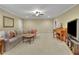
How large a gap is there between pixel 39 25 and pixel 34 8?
0.40 meters

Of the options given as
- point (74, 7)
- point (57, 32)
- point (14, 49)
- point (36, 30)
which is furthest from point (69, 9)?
point (14, 49)

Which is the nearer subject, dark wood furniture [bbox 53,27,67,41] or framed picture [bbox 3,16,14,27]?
framed picture [bbox 3,16,14,27]

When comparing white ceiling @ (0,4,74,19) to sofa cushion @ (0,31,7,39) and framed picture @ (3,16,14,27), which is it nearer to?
framed picture @ (3,16,14,27)

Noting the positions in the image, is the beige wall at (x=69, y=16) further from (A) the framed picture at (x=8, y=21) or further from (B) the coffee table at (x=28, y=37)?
(A) the framed picture at (x=8, y=21)

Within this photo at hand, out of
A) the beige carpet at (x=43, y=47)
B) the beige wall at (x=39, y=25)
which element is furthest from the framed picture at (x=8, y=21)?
the beige carpet at (x=43, y=47)

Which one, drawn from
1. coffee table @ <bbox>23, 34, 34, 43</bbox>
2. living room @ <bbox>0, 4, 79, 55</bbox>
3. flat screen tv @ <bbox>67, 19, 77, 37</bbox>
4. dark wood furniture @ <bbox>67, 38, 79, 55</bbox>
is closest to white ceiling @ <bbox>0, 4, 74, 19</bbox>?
living room @ <bbox>0, 4, 79, 55</bbox>

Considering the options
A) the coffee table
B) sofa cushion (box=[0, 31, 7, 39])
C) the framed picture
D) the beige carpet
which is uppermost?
the framed picture

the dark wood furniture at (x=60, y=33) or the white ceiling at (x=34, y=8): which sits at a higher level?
the white ceiling at (x=34, y=8)

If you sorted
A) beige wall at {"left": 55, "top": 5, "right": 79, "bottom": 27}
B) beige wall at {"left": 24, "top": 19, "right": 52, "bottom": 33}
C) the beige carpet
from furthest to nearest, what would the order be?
beige wall at {"left": 24, "top": 19, "right": 52, "bottom": 33} → the beige carpet → beige wall at {"left": 55, "top": 5, "right": 79, "bottom": 27}

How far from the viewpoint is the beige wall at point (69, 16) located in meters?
1.83

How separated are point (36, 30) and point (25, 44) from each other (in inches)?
14.5

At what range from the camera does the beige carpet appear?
1.94 m

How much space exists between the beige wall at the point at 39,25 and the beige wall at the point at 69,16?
25cm

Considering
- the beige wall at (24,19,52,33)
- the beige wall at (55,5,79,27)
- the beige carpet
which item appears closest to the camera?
the beige wall at (55,5,79,27)
